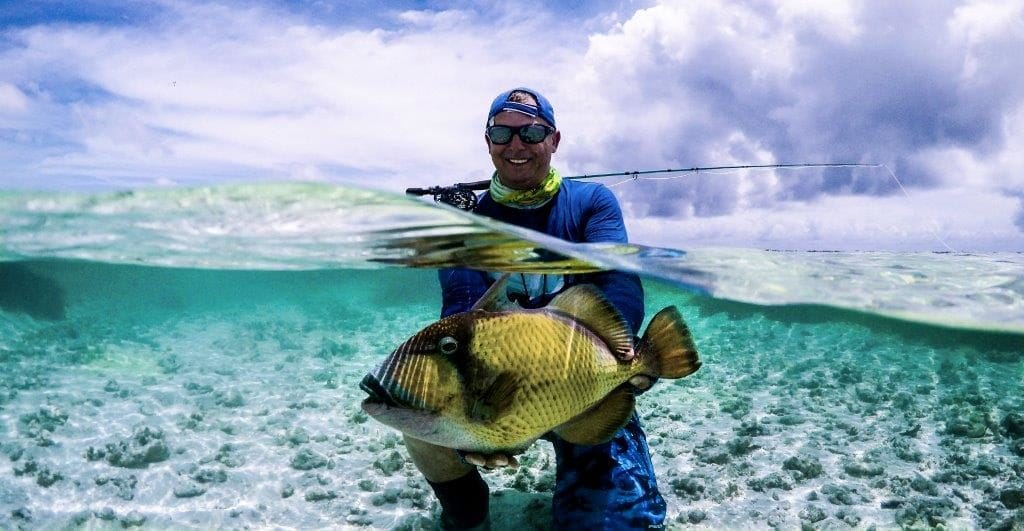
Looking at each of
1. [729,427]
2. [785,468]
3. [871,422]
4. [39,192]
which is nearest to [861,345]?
[871,422]

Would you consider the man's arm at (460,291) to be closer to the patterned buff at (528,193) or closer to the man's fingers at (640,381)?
the patterned buff at (528,193)

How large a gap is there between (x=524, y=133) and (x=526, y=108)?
240 millimetres

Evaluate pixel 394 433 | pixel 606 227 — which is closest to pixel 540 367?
pixel 606 227

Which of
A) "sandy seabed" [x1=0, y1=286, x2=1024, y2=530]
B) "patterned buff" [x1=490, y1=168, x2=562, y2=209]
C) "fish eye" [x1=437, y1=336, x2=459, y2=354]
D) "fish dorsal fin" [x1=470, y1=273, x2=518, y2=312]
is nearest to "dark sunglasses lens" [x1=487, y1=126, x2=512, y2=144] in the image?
"patterned buff" [x1=490, y1=168, x2=562, y2=209]

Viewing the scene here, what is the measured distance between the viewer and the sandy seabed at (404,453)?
4.72 meters

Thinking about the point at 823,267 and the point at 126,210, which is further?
the point at 823,267

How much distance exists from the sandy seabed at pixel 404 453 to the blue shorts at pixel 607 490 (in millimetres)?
1002

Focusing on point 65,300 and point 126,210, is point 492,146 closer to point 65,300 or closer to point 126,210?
point 126,210

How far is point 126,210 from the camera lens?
16.8 feet

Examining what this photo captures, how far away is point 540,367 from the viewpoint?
183 cm

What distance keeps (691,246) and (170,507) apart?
6005 millimetres

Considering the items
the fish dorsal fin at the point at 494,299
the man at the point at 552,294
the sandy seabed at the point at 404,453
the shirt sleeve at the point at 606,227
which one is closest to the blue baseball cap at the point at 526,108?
the man at the point at 552,294

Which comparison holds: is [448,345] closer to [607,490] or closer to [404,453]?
[607,490]

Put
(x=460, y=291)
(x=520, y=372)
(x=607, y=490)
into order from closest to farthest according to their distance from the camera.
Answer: (x=520, y=372) < (x=607, y=490) < (x=460, y=291)
